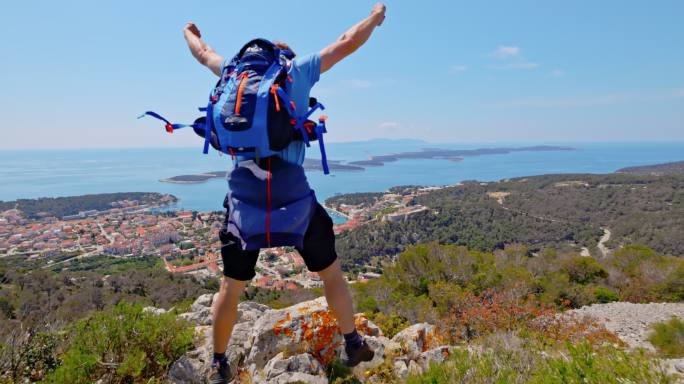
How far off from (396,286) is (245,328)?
757cm

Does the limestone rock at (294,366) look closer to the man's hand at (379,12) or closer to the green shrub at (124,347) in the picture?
the green shrub at (124,347)

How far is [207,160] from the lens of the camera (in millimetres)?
156750

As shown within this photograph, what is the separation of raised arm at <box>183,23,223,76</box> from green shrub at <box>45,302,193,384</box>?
1912 millimetres

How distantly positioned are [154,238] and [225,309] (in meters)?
47.5

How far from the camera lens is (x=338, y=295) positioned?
1844mm

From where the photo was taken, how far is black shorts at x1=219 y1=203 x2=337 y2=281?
169cm

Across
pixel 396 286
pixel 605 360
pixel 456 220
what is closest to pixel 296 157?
pixel 605 360

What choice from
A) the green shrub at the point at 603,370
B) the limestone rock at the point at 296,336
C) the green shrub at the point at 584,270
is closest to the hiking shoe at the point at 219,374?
the limestone rock at the point at 296,336

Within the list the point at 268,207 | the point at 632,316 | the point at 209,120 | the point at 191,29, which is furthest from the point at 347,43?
the point at 632,316

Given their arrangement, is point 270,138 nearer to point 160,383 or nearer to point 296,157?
point 296,157

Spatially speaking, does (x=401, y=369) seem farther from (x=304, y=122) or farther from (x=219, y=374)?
(x=304, y=122)

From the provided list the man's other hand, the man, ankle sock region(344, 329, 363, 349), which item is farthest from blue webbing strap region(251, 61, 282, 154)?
ankle sock region(344, 329, 363, 349)

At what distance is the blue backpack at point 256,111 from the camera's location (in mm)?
1420

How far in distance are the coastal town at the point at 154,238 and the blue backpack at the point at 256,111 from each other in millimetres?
22060
